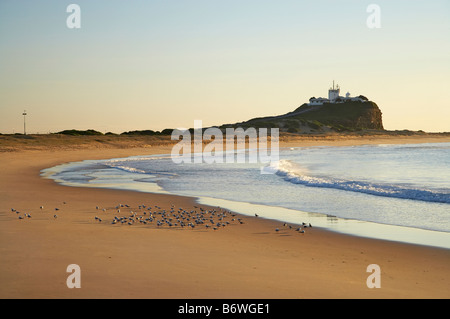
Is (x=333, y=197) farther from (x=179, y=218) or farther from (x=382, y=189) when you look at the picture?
(x=179, y=218)

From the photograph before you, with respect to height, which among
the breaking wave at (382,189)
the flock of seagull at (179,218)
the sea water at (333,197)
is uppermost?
the flock of seagull at (179,218)

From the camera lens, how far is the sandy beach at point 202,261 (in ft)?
22.7

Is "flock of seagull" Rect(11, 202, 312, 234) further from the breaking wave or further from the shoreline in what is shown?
the breaking wave

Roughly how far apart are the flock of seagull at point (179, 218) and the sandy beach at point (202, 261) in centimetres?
32

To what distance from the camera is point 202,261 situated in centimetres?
860

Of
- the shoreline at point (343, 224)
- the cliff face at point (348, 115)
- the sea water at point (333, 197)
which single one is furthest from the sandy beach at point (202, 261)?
the cliff face at point (348, 115)

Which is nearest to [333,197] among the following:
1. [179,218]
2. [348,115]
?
[179,218]

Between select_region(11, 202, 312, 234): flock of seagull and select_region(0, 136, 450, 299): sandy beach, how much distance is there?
0.32 metres

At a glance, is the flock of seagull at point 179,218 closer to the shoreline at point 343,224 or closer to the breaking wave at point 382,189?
the shoreline at point 343,224

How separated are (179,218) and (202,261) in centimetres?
500

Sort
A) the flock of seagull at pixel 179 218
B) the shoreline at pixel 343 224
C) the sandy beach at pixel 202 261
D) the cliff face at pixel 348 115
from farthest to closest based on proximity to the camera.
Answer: the cliff face at pixel 348 115 < the flock of seagull at pixel 179 218 < the shoreline at pixel 343 224 < the sandy beach at pixel 202 261
